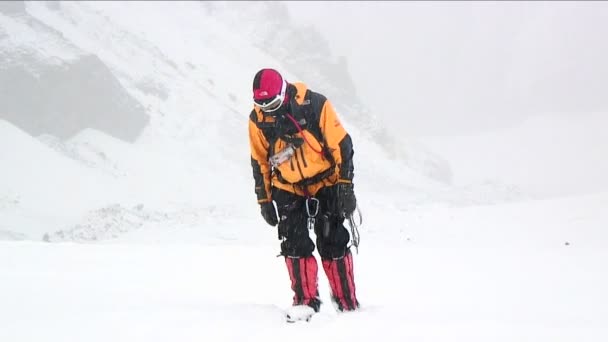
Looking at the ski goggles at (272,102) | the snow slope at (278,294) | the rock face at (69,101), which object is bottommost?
the snow slope at (278,294)

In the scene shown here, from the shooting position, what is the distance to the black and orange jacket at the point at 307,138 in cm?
427

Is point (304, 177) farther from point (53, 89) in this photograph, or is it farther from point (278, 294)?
point (53, 89)

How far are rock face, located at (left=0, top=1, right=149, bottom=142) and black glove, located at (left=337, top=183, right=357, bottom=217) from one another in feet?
117

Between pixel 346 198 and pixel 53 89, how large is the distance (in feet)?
128

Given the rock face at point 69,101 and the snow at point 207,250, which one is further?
the rock face at point 69,101

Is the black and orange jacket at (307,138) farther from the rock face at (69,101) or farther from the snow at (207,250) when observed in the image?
the rock face at (69,101)

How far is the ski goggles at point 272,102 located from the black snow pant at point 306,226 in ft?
2.21

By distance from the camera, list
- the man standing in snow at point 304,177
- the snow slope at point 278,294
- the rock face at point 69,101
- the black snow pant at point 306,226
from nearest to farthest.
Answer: the snow slope at point 278,294 → the man standing in snow at point 304,177 → the black snow pant at point 306,226 → the rock face at point 69,101

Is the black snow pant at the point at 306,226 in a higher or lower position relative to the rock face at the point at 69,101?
lower

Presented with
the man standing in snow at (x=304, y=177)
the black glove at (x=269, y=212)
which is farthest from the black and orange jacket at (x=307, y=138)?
the black glove at (x=269, y=212)

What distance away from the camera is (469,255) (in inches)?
400

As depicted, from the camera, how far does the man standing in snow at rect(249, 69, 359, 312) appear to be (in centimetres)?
426

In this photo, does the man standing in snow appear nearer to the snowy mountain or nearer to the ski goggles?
the ski goggles

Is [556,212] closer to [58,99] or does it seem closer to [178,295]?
[178,295]
